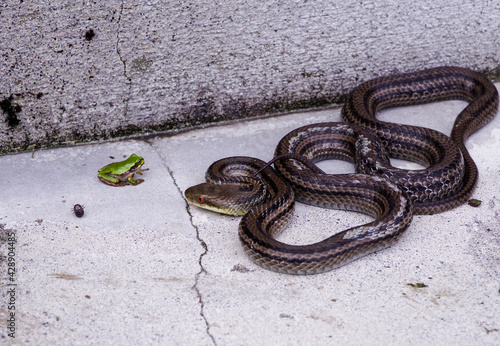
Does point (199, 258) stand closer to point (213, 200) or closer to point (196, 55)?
point (213, 200)

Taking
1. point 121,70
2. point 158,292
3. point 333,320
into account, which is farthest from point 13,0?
point 333,320

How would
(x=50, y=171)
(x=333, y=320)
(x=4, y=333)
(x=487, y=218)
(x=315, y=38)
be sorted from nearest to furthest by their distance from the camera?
(x=4, y=333) < (x=333, y=320) < (x=487, y=218) < (x=50, y=171) < (x=315, y=38)

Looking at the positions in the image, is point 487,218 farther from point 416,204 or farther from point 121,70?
point 121,70

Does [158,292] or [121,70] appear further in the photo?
[121,70]

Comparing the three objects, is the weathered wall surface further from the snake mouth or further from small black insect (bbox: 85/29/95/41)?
the snake mouth

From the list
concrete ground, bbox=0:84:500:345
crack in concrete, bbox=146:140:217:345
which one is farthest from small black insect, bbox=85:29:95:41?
crack in concrete, bbox=146:140:217:345
